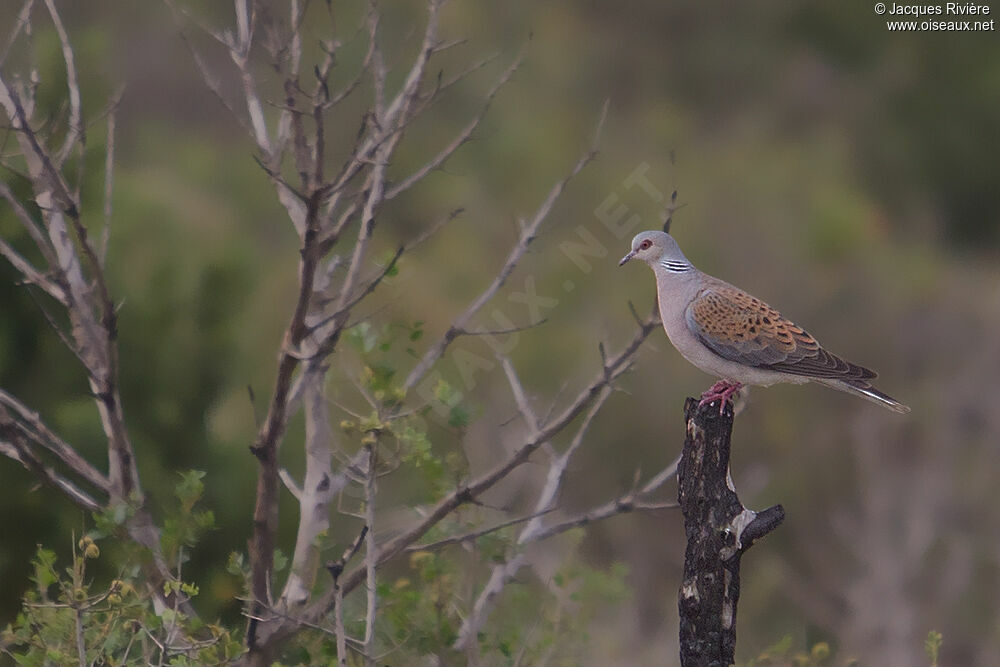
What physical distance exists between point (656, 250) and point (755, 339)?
1.80 ft

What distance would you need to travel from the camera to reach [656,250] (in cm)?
532

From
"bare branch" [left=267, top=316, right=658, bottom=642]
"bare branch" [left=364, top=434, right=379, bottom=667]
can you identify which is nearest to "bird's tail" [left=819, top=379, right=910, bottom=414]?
"bare branch" [left=267, top=316, right=658, bottom=642]

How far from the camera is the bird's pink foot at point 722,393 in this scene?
14.9 ft

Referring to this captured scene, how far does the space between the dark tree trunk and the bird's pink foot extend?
0.34 m

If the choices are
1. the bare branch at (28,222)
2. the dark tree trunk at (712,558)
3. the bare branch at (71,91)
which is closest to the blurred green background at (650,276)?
the bare branch at (28,222)

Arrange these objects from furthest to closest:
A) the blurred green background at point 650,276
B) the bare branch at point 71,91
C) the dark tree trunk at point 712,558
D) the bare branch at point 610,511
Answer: the blurred green background at point 650,276 < the bare branch at point 610,511 < the bare branch at point 71,91 < the dark tree trunk at point 712,558

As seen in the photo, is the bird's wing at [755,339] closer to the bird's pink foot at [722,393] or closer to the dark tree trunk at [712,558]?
the bird's pink foot at [722,393]

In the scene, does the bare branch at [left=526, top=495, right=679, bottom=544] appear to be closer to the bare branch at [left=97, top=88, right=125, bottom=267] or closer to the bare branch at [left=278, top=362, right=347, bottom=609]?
the bare branch at [left=278, top=362, right=347, bottom=609]

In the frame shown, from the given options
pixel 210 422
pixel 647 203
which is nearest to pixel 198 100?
pixel 647 203

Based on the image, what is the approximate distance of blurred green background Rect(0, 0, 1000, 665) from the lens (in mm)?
9617

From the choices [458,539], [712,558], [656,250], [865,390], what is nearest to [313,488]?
[458,539]

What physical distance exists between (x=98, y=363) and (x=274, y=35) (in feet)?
5.06

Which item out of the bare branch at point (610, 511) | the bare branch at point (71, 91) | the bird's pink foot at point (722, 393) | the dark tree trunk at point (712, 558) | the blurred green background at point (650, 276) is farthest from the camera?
the blurred green background at point (650, 276)

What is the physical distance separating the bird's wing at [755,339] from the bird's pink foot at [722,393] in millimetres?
113
